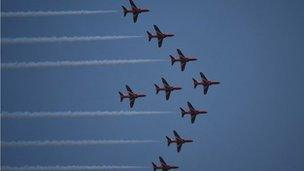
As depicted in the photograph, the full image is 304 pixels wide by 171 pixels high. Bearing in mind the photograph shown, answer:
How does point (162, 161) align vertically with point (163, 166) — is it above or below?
above

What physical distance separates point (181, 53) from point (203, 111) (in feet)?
25.5

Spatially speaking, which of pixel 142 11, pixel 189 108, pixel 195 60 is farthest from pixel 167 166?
pixel 142 11

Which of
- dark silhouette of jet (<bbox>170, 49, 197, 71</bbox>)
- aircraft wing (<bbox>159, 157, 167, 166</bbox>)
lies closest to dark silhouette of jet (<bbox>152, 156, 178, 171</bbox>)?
aircraft wing (<bbox>159, 157, 167, 166</bbox>)

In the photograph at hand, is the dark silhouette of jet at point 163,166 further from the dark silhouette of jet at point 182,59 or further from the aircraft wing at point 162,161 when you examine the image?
the dark silhouette of jet at point 182,59

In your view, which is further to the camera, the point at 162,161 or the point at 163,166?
the point at 162,161

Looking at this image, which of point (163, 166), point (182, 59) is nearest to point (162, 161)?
point (163, 166)

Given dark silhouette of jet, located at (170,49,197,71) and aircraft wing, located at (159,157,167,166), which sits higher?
dark silhouette of jet, located at (170,49,197,71)

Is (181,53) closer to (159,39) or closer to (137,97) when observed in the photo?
(159,39)

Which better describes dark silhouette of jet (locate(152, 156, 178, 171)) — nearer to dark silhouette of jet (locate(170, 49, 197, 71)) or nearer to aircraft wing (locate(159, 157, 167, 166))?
aircraft wing (locate(159, 157, 167, 166))

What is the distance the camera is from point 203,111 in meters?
70.1

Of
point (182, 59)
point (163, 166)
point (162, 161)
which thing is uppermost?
point (182, 59)

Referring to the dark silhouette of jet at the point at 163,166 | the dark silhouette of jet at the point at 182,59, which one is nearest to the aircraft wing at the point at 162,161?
the dark silhouette of jet at the point at 163,166

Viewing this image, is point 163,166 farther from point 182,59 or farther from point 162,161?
point 182,59

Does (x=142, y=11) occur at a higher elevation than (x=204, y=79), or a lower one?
higher
